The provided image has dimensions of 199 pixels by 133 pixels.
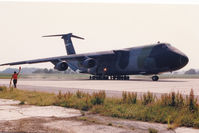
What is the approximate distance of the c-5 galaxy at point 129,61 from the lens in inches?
1082

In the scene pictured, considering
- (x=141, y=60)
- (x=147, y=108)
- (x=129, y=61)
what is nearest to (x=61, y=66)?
(x=129, y=61)

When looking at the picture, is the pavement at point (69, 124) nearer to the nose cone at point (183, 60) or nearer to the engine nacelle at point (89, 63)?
the nose cone at point (183, 60)

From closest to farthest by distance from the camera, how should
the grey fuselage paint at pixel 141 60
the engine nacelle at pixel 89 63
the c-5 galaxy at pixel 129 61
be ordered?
the grey fuselage paint at pixel 141 60 < the c-5 galaxy at pixel 129 61 < the engine nacelle at pixel 89 63

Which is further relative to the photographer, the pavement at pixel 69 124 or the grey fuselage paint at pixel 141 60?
the grey fuselage paint at pixel 141 60

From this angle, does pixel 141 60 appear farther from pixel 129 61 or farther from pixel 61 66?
pixel 61 66

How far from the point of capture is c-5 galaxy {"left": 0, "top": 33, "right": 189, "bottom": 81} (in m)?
27.5

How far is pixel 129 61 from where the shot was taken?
3097 cm

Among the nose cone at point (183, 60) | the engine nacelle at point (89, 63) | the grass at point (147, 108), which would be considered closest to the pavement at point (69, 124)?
the grass at point (147, 108)

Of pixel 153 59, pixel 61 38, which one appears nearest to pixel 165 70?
pixel 153 59

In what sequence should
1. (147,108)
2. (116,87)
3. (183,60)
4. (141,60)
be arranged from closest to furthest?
(147,108) < (116,87) < (183,60) < (141,60)

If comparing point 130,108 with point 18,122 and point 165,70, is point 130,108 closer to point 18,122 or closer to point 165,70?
point 18,122

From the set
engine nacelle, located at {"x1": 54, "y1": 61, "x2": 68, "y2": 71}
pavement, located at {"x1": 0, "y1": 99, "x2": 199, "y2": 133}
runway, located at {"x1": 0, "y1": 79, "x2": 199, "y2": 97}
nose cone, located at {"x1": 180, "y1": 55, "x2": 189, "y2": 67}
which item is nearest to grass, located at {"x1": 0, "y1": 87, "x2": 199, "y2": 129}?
pavement, located at {"x1": 0, "y1": 99, "x2": 199, "y2": 133}

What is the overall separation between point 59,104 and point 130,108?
3.02m

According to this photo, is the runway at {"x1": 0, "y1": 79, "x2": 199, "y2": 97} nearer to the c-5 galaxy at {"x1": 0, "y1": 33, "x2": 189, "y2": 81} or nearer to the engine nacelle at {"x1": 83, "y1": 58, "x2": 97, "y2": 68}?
the c-5 galaxy at {"x1": 0, "y1": 33, "x2": 189, "y2": 81}
